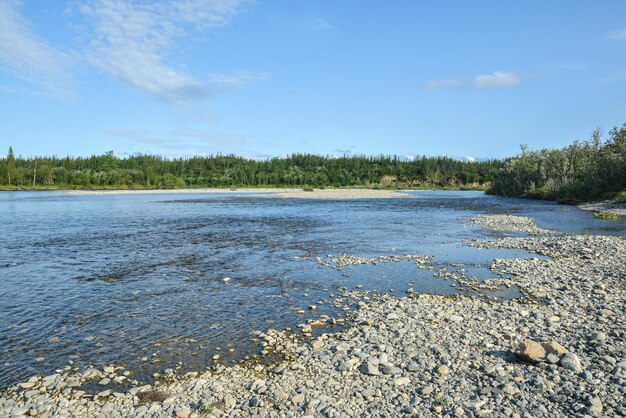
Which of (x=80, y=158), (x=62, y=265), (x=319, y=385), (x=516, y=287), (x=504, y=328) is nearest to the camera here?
(x=319, y=385)

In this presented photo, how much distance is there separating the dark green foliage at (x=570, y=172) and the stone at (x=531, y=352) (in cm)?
6638

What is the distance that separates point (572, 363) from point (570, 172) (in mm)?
87065

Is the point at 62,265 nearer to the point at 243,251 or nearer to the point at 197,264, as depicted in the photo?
the point at 197,264

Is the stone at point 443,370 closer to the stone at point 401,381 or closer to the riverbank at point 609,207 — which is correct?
the stone at point 401,381

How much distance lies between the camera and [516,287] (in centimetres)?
1622

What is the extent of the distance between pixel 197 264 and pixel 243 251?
14.0ft

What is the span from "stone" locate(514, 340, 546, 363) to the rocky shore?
27 millimetres

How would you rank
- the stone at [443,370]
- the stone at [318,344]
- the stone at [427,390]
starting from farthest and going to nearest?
the stone at [318,344]
the stone at [443,370]
the stone at [427,390]

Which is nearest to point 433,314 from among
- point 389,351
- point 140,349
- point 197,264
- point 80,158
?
point 389,351

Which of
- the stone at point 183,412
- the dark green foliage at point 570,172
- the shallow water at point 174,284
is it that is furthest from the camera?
the dark green foliage at point 570,172

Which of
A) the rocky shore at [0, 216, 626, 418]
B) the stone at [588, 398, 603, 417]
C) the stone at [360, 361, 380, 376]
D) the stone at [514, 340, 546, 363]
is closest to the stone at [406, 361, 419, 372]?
the rocky shore at [0, 216, 626, 418]

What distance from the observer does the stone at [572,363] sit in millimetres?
8730

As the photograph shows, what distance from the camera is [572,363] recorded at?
347 inches

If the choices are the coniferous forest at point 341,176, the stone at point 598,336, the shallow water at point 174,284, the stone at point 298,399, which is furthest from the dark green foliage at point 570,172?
the stone at point 298,399
